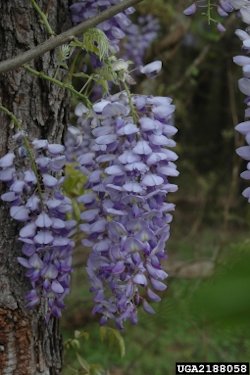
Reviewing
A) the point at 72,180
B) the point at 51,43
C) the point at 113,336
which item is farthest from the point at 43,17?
the point at 113,336

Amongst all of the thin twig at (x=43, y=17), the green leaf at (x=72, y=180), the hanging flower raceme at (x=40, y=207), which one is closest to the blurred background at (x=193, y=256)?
the hanging flower raceme at (x=40, y=207)

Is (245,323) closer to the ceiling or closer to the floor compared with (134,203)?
closer to the floor

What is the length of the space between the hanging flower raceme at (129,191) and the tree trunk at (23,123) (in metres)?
Result: 0.24

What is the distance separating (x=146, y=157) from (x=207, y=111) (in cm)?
869

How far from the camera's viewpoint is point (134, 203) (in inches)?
47.8

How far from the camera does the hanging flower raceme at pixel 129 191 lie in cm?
118

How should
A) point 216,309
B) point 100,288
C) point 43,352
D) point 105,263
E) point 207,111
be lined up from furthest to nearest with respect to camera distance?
1. point 207,111
2. point 43,352
3. point 100,288
4. point 105,263
5. point 216,309

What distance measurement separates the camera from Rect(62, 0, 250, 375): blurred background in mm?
260

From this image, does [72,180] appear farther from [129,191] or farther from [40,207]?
[129,191]

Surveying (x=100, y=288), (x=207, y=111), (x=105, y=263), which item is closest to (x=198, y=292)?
(x=105, y=263)

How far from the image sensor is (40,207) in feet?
4.49

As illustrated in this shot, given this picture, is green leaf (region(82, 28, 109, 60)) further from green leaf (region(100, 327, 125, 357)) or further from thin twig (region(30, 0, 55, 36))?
green leaf (region(100, 327, 125, 357))

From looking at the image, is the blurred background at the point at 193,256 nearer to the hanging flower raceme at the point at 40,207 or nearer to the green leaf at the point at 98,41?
the hanging flower raceme at the point at 40,207

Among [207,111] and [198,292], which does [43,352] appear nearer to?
[198,292]
